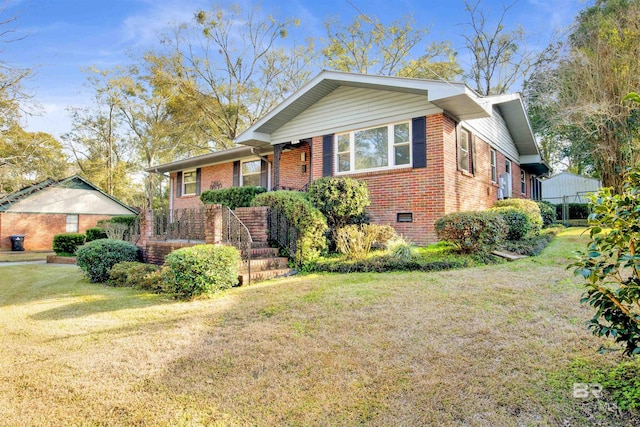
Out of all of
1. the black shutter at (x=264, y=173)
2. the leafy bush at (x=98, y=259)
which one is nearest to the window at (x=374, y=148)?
the black shutter at (x=264, y=173)

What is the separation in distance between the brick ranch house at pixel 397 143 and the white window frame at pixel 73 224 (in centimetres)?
1451

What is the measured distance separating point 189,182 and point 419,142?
1284 centimetres

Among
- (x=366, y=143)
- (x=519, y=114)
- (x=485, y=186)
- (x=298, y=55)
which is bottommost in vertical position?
(x=485, y=186)

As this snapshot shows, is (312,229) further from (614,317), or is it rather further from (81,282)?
(614,317)

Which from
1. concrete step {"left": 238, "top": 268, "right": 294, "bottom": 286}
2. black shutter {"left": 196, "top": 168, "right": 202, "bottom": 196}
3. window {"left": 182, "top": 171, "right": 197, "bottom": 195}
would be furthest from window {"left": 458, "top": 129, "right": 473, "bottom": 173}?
window {"left": 182, "top": 171, "right": 197, "bottom": 195}

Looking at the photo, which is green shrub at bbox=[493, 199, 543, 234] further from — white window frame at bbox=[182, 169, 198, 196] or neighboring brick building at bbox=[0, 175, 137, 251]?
neighboring brick building at bbox=[0, 175, 137, 251]

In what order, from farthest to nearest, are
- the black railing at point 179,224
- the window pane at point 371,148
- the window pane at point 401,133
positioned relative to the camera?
1. the window pane at point 371,148
2. the window pane at point 401,133
3. the black railing at point 179,224

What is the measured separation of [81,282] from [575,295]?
883 cm

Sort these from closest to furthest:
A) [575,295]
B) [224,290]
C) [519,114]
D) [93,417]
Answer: [93,417]
[575,295]
[224,290]
[519,114]

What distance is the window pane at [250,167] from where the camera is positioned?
15.1 m

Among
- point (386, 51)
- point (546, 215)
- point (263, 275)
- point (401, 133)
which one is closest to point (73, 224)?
point (263, 275)

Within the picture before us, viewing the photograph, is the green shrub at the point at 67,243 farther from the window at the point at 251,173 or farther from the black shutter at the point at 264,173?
the black shutter at the point at 264,173

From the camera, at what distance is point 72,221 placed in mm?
22609

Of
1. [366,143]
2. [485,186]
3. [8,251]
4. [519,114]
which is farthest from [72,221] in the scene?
[519,114]
